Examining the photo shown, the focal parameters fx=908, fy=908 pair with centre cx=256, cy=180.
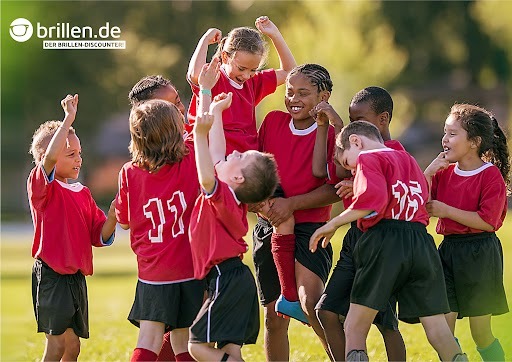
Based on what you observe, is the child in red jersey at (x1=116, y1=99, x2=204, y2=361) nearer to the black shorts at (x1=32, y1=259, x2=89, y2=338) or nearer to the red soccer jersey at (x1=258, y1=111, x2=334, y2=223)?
the black shorts at (x1=32, y1=259, x2=89, y2=338)

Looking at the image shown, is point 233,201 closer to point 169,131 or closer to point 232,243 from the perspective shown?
point 232,243

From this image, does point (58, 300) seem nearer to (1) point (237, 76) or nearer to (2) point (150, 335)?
(2) point (150, 335)

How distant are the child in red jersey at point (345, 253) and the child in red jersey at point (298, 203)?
0.13 meters

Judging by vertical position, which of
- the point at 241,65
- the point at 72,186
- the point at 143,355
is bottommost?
the point at 143,355

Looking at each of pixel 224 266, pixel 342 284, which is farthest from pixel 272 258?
pixel 224 266

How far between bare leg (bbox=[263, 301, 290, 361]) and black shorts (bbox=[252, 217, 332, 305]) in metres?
0.11

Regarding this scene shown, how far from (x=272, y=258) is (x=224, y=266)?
98 cm

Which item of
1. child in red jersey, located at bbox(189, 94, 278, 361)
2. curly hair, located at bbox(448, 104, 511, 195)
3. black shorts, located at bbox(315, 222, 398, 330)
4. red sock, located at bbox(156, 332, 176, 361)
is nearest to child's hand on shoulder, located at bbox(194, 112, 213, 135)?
child in red jersey, located at bbox(189, 94, 278, 361)

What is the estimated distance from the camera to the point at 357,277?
536 cm

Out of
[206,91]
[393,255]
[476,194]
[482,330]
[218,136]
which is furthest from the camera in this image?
[482,330]

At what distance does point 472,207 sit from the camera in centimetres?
594

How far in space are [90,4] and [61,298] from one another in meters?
38.6

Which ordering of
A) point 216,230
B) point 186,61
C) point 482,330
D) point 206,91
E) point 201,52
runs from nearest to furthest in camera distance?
point 216,230 → point 206,91 → point 201,52 → point 482,330 → point 186,61

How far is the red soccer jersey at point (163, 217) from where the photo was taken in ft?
17.5
